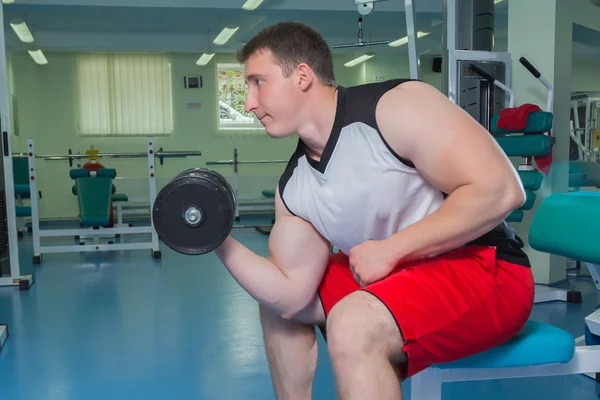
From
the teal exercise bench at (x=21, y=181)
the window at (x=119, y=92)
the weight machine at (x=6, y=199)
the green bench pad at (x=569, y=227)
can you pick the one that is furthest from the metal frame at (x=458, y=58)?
the window at (x=119, y=92)

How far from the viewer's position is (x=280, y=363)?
136 cm

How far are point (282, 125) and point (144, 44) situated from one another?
729 cm

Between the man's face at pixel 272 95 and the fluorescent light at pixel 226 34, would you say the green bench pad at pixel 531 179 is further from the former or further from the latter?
the fluorescent light at pixel 226 34

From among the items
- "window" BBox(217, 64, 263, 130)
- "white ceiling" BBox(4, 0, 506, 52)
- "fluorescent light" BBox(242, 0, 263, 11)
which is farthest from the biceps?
"window" BBox(217, 64, 263, 130)

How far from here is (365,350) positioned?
0.97 metres

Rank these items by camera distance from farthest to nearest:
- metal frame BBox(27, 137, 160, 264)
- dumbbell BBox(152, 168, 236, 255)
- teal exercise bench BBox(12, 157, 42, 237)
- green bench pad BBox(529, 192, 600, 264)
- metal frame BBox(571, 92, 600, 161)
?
teal exercise bench BBox(12, 157, 42, 237)
metal frame BBox(27, 137, 160, 264)
metal frame BBox(571, 92, 600, 161)
green bench pad BBox(529, 192, 600, 264)
dumbbell BBox(152, 168, 236, 255)

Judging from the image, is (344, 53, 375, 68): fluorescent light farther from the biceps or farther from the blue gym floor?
the biceps

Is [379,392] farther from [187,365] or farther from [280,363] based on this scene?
[187,365]

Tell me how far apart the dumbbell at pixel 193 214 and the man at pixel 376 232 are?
12 centimetres

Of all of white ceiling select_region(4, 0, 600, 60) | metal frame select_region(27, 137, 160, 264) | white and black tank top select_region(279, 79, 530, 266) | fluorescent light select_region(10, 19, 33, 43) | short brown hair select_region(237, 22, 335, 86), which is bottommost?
metal frame select_region(27, 137, 160, 264)

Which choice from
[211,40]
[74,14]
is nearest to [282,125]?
[74,14]

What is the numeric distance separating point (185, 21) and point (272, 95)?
6.57 metres

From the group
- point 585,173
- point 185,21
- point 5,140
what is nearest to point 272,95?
point 585,173

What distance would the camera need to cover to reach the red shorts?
103cm
